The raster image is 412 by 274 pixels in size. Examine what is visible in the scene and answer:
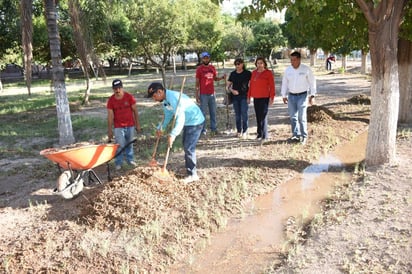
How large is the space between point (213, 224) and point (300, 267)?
1.32 meters

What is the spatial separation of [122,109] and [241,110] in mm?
2741

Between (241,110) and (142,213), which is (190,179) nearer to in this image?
(142,213)

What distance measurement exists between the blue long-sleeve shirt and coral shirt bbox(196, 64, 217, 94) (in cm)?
273

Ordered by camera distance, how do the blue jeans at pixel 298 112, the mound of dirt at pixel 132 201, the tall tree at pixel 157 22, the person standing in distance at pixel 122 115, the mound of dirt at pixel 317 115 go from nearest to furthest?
the mound of dirt at pixel 132 201 → the person standing in distance at pixel 122 115 → the blue jeans at pixel 298 112 → the mound of dirt at pixel 317 115 → the tall tree at pixel 157 22

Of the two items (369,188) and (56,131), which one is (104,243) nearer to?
(369,188)

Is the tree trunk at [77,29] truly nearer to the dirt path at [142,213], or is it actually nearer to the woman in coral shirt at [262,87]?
the dirt path at [142,213]

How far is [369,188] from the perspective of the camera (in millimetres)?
5074

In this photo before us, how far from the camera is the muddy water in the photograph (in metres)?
3.74

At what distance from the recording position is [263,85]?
732 centimetres

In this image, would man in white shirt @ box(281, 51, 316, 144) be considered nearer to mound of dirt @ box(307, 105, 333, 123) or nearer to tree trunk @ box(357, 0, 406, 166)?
tree trunk @ box(357, 0, 406, 166)

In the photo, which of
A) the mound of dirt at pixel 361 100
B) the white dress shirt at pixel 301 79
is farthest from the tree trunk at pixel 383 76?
→ the mound of dirt at pixel 361 100

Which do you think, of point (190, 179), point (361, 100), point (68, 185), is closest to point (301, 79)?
point (190, 179)

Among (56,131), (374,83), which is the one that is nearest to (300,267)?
(374,83)

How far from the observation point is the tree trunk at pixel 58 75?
24.7 feet
